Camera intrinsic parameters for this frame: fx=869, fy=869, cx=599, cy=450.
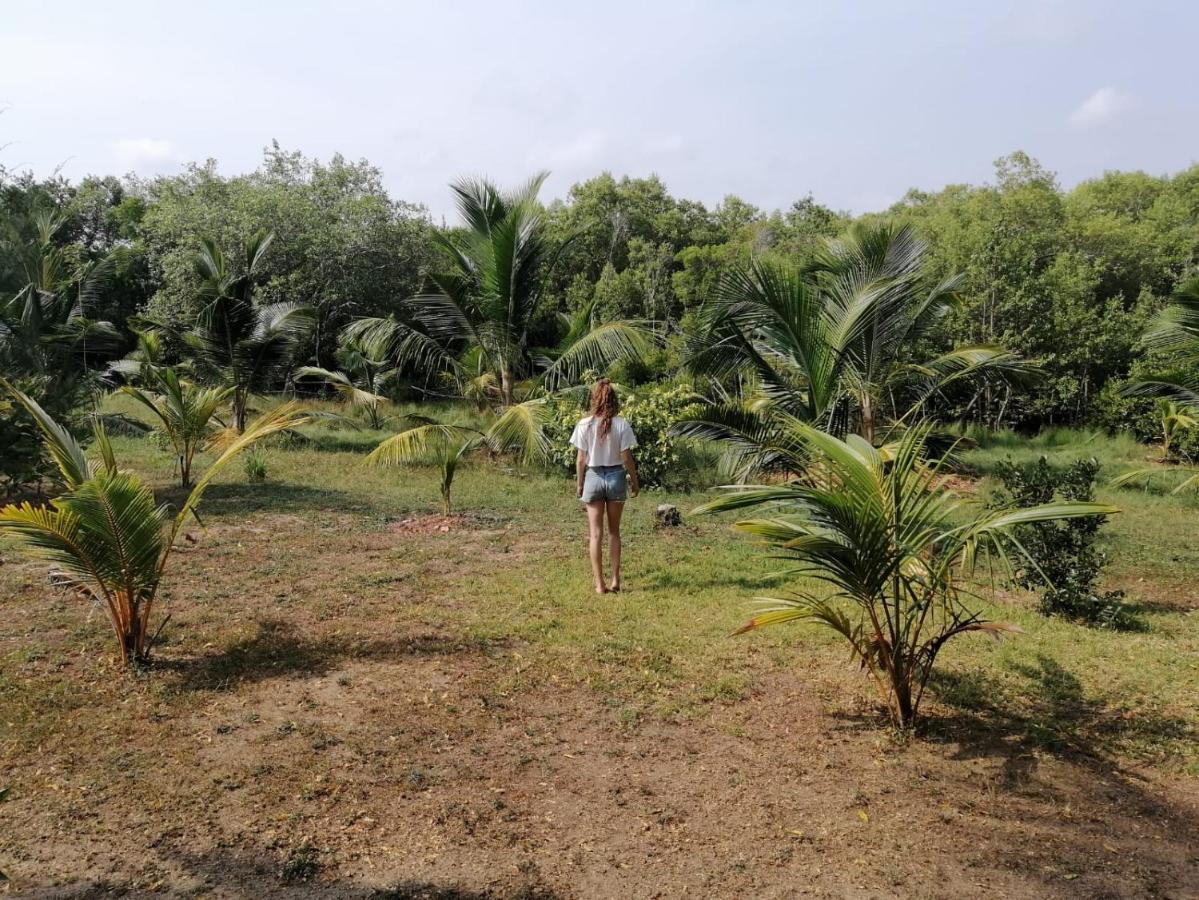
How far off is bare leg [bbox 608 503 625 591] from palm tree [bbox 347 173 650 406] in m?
6.51

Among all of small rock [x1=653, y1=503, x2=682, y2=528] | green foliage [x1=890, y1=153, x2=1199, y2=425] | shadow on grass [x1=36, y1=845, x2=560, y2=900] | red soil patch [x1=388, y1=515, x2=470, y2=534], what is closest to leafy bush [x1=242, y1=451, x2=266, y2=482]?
red soil patch [x1=388, y1=515, x2=470, y2=534]

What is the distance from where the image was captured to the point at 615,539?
6113 millimetres

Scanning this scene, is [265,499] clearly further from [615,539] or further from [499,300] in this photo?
[615,539]

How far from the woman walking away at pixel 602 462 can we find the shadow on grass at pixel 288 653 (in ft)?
4.21

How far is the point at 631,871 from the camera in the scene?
2926mm

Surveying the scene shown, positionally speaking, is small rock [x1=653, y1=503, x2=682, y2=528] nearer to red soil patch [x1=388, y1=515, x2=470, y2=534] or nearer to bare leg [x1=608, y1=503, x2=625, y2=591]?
red soil patch [x1=388, y1=515, x2=470, y2=534]

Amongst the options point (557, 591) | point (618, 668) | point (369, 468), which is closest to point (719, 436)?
point (557, 591)

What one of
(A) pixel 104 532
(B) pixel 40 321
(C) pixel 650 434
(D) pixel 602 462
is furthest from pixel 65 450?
(C) pixel 650 434

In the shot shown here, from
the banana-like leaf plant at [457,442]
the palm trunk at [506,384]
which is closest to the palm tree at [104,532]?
the banana-like leaf plant at [457,442]

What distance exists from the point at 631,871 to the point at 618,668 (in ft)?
5.89

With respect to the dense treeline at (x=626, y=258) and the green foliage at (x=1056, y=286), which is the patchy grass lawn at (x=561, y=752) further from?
the green foliage at (x=1056, y=286)

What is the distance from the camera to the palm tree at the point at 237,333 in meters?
14.5

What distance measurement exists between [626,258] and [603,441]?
21964 mm

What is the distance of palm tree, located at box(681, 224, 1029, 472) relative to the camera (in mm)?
7027
